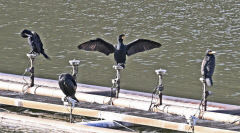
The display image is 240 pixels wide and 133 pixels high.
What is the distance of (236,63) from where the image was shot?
28.4 meters

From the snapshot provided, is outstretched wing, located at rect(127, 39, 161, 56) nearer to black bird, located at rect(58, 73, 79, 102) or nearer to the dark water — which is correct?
black bird, located at rect(58, 73, 79, 102)

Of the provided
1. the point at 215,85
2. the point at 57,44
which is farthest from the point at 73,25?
the point at 215,85

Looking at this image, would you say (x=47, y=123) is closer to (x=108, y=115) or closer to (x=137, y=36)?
(x=108, y=115)

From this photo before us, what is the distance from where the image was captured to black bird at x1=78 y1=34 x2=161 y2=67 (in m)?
22.0

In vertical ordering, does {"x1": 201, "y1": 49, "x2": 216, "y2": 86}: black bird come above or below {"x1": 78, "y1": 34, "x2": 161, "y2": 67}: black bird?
below

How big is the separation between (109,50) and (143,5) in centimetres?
1897

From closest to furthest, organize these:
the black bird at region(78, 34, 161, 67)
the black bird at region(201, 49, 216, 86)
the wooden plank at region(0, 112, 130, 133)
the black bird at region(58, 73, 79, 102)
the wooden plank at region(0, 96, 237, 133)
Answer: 1. the wooden plank at region(0, 96, 237, 133)
2. the wooden plank at region(0, 112, 130, 133)
3. the black bird at region(58, 73, 79, 102)
4. the black bird at region(201, 49, 216, 86)
5. the black bird at region(78, 34, 161, 67)

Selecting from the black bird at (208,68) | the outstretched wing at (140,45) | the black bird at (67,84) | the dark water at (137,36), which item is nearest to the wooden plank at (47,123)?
the black bird at (67,84)

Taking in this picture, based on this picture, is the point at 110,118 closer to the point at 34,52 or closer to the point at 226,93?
the point at 34,52

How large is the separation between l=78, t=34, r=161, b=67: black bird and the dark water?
300 cm

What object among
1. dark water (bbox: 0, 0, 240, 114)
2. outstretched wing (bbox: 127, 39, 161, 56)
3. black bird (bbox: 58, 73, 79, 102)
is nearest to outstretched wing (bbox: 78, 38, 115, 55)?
outstretched wing (bbox: 127, 39, 161, 56)

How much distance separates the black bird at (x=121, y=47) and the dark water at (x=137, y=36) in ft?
9.83

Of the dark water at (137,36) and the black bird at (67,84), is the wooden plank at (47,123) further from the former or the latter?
the dark water at (137,36)

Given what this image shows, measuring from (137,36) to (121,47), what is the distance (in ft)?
39.0
